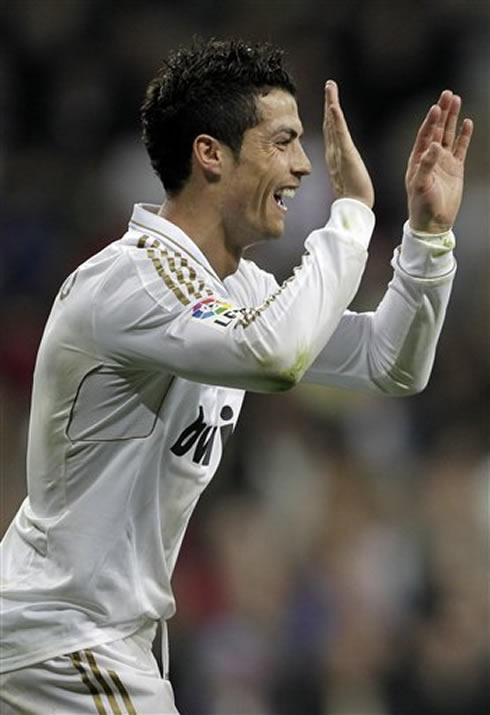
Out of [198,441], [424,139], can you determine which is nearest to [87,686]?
[198,441]

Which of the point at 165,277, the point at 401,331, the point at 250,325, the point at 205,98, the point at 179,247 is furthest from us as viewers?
the point at 401,331

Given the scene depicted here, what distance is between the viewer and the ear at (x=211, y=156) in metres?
3.31

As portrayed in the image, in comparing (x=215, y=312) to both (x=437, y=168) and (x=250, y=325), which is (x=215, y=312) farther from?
(x=437, y=168)

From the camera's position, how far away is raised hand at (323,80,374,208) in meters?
3.24

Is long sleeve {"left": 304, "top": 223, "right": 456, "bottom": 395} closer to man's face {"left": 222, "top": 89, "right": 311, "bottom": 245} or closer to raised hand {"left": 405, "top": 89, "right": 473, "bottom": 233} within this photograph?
raised hand {"left": 405, "top": 89, "right": 473, "bottom": 233}

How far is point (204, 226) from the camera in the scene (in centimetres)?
331

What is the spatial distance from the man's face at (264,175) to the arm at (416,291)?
256 millimetres

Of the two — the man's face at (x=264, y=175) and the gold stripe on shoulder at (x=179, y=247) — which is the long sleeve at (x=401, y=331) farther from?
the gold stripe on shoulder at (x=179, y=247)

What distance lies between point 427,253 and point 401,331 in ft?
0.59

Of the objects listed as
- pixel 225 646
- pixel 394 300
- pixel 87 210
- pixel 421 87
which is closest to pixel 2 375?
pixel 87 210

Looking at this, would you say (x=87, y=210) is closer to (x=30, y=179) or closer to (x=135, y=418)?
(x=30, y=179)

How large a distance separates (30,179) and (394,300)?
496 centimetres

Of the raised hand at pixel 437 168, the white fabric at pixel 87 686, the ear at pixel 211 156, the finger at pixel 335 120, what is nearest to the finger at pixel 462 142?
the raised hand at pixel 437 168

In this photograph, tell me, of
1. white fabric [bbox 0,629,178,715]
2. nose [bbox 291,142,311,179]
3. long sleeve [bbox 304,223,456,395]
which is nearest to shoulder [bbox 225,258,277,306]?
long sleeve [bbox 304,223,456,395]
